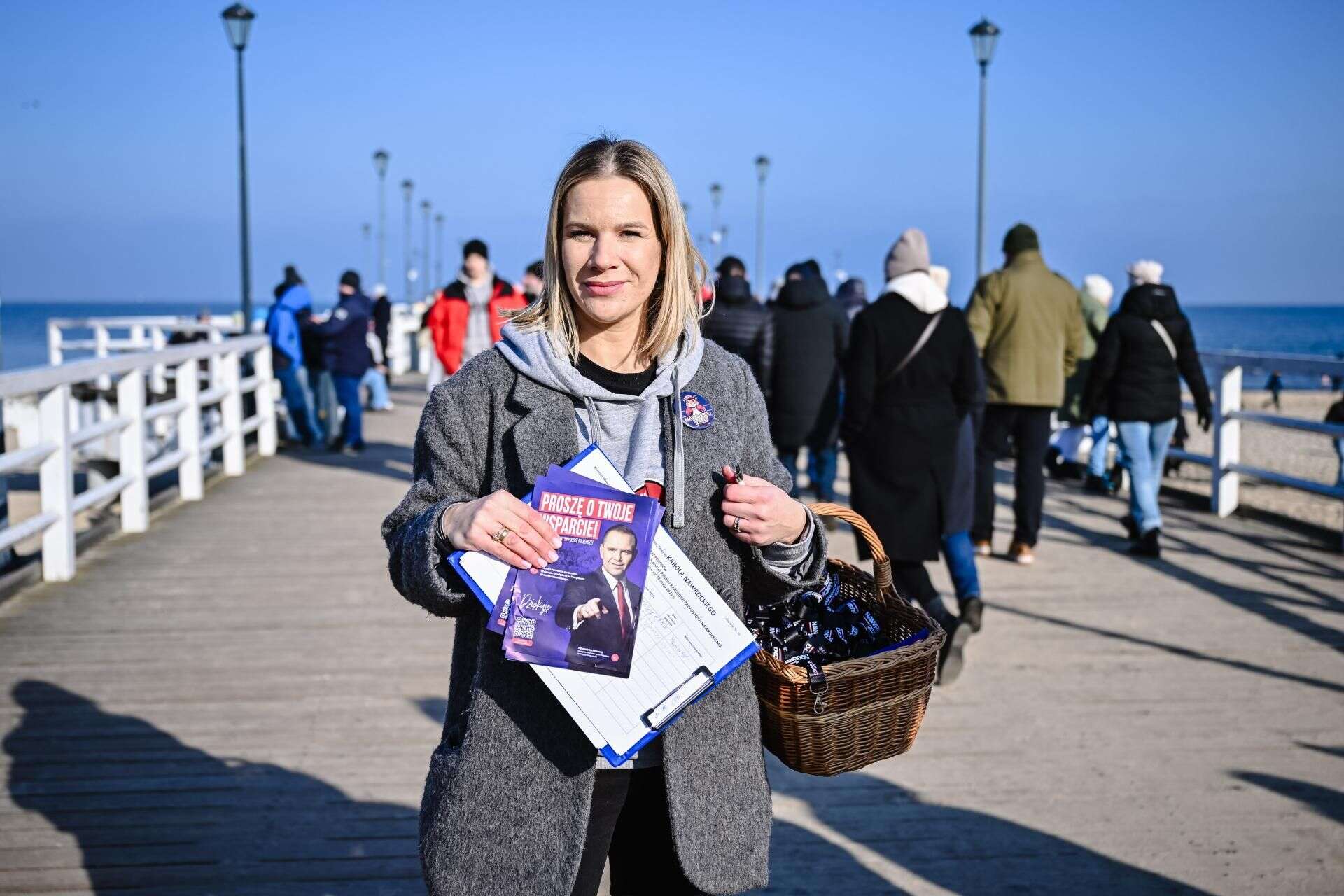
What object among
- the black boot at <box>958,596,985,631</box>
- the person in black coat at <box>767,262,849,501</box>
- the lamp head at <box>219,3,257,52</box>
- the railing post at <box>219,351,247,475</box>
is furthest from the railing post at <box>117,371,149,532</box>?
the lamp head at <box>219,3,257,52</box>

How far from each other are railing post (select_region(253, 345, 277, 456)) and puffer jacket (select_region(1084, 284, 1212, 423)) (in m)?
8.93

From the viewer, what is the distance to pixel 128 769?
14.7 feet

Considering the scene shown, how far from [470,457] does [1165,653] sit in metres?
4.81

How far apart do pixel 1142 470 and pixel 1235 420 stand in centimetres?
207

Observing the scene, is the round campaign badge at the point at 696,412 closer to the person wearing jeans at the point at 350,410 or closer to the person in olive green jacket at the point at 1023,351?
the person in olive green jacket at the point at 1023,351

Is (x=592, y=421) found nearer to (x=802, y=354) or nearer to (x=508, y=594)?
(x=508, y=594)

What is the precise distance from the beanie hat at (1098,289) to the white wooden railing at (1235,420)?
1.16m

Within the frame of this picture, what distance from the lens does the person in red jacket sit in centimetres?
987

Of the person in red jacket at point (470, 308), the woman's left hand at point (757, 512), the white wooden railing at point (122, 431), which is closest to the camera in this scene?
the woman's left hand at point (757, 512)

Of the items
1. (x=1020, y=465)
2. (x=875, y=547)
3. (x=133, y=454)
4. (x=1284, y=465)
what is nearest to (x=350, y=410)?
(x=133, y=454)

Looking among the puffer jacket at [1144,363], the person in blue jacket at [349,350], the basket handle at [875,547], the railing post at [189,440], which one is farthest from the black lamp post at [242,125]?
the basket handle at [875,547]

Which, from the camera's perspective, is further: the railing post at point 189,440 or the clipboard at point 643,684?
the railing post at point 189,440

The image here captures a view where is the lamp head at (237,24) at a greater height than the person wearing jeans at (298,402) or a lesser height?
greater

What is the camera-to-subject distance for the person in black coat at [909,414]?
5734mm
